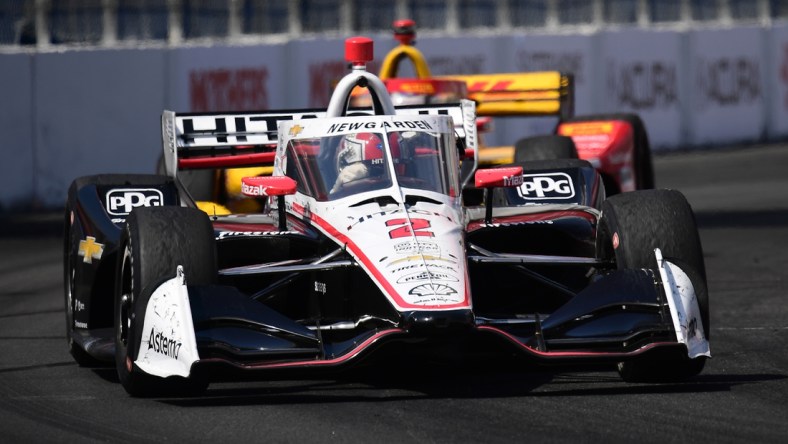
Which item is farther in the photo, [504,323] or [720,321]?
[720,321]

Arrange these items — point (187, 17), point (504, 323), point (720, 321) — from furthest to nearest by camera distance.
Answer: point (187, 17) → point (720, 321) → point (504, 323)

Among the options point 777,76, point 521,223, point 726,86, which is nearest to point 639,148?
point 521,223

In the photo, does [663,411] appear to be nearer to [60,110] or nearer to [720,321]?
[720,321]

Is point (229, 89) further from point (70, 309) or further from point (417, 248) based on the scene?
point (417, 248)

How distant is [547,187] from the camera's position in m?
9.87

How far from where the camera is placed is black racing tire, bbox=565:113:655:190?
1373 centimetres

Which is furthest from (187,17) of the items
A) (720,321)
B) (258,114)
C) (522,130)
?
(720,321)

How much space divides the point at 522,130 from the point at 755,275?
33.3ft

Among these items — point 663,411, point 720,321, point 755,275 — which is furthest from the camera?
point 755,275

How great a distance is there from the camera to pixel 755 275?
12.0 meters

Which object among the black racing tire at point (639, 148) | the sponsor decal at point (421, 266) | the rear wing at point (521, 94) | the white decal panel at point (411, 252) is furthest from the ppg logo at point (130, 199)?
the black racing tire at point (639, 148)

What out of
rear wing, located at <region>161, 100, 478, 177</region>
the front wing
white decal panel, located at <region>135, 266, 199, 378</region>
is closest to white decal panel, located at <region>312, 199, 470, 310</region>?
the front wing

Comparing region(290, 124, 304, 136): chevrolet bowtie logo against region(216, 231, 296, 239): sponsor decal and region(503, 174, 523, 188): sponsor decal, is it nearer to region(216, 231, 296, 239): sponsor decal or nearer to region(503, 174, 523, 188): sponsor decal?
region(216, 231, 296, 239): sponsor decal

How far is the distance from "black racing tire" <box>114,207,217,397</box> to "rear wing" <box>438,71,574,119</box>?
6714 mm
